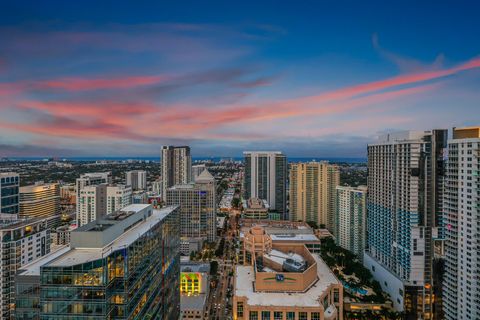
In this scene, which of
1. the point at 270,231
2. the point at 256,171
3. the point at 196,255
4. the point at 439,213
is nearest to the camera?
the point at 439,213

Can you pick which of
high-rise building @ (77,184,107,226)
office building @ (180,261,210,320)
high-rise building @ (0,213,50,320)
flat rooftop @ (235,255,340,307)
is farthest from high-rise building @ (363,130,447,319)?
high-rise building @ (77,184,107,226)

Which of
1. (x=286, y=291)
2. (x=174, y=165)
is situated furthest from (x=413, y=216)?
(x=174, y=165)

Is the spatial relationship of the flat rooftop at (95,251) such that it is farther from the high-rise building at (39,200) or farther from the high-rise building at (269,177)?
the high-rise building at (269,177)

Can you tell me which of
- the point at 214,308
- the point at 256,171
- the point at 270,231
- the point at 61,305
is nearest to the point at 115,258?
the point at 61,305

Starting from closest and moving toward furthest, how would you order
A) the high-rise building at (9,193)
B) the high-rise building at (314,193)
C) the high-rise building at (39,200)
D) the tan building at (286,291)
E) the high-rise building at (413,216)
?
1. the tan building at (286,291)
2. the high-rise building at (413,216)
3. the high-rise building at (9,193)
4. the high-rise building at (39,200)
5. the high-rise building at (314,193)

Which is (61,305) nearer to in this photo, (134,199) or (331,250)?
(331,250)

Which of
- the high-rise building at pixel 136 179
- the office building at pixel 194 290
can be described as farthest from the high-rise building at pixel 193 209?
the high-rise building at pixel 136 179
